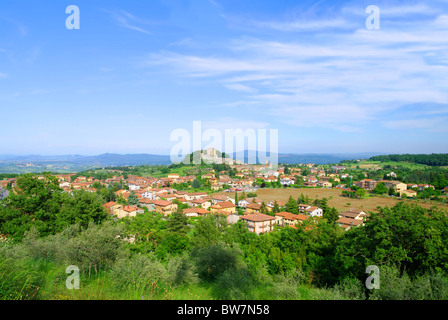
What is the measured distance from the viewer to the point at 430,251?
8180 mm

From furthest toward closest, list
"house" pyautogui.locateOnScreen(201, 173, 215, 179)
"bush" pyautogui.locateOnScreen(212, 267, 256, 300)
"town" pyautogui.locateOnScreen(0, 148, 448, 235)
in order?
"house" pyautogui.locateOnScreen(201, 173, 215, 179) → "town" pyautogui.locateOnScreen(0, 148, 448, 235) → "bush" pyautogui.locateOnScreen(212, 267, 256, 300)

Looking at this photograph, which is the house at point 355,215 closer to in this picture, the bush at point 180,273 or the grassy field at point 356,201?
the grassy field at point 356,201

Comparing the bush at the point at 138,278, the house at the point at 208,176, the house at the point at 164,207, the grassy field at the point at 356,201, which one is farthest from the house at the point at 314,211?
the house at the point at 208,176

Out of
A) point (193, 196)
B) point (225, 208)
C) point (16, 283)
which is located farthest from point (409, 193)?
point (16, 283)

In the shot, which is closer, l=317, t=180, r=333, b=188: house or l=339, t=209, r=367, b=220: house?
l=339, t=209, r=367, b=220: house

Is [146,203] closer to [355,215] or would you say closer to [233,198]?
[233,198]

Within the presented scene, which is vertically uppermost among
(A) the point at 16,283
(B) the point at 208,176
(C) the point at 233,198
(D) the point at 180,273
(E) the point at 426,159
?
(A) the point at 16,283

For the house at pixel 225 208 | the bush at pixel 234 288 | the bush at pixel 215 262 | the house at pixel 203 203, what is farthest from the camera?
the house at pixel 203 203

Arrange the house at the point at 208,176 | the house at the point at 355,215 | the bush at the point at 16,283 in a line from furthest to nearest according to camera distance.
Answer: the house at the point at 208,176 → the house at the point at 355,215 → the bush at the point at 16,283

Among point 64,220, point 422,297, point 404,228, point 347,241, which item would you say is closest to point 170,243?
point 64,220

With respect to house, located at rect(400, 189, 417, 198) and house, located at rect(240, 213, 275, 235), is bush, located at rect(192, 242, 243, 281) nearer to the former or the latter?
house, located at rect(240, 213, 275, 235)

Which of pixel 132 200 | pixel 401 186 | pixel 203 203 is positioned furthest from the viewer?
pixel 401 186

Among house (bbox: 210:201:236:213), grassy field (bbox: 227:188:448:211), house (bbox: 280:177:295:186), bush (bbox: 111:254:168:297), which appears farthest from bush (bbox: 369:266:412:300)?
house (bbox: 280:177:295:186)
